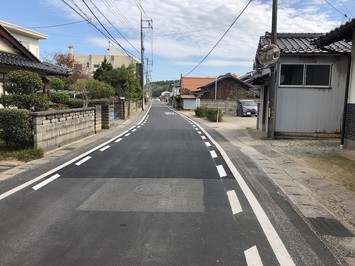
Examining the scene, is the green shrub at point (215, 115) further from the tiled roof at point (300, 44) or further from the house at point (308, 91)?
the house at point (308, 91)

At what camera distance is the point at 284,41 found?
15.7m

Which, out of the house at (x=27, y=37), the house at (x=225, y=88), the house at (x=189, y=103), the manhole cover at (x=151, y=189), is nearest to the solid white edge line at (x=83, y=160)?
the manhole cover at (x=151, y=189)

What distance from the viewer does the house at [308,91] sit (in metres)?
14.1

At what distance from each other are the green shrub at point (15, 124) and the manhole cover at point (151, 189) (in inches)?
194

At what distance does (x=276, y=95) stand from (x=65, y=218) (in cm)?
1185

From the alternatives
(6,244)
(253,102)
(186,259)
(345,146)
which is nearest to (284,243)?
(186,259)

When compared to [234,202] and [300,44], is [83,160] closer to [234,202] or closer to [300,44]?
[234,202]

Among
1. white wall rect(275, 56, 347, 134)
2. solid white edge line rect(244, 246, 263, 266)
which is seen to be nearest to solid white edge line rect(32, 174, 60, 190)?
solid white edge line rect(244, 246, 263, 266)

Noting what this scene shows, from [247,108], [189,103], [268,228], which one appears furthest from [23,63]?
[189,103]

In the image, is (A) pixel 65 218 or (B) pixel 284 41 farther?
(B) pixel 284 41

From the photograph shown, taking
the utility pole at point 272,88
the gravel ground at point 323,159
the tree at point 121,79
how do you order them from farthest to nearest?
the tree at point 121,79, the utility pole at point 272,88, the gravel ground at point 323,159

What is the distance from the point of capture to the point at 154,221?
178 inches

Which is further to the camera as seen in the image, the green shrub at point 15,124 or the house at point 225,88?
the house at point 225,88

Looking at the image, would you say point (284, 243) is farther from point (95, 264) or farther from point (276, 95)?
point (276, 95)
